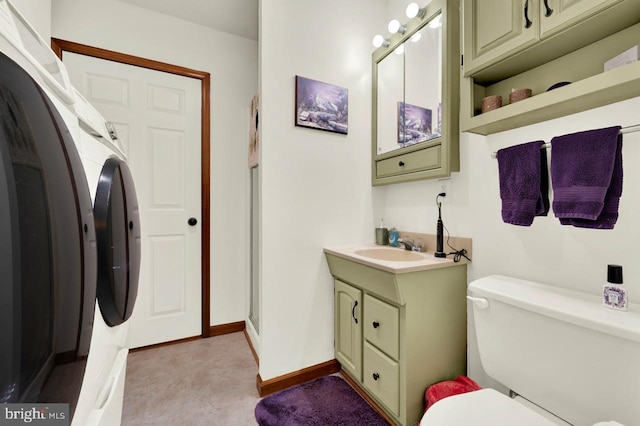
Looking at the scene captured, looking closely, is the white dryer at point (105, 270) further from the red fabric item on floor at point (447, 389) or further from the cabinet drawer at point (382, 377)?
the red fabric item on floor at point (447, 389)

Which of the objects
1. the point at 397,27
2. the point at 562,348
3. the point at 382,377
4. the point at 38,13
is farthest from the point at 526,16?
the point at 38,13

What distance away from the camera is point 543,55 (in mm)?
1045

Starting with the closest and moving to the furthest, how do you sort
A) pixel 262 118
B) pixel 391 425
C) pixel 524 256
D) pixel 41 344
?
1. pixel 41 344
2. pixel 524 256
3. pixel 391 425
4. pixel 262 118

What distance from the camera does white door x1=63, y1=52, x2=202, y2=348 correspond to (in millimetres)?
2031

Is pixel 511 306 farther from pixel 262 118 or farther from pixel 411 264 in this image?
pixel 262 118

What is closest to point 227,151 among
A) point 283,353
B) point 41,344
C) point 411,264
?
point 283,353

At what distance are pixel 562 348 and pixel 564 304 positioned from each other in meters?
0.14

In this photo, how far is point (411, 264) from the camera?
125 centimetres

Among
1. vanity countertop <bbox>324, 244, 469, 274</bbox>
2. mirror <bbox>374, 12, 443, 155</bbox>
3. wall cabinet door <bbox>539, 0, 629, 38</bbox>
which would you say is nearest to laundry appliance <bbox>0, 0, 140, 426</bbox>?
vanity countertop <bbox>324, 244, 469, 274</bbox>

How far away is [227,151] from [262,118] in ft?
3.21

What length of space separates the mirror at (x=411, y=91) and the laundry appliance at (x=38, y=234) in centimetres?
154

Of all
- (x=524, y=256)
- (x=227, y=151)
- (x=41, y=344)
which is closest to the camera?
(x=41, y=344)

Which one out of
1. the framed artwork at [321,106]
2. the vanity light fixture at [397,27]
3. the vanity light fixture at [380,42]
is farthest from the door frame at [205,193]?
the vanity light fixture at [397,27]

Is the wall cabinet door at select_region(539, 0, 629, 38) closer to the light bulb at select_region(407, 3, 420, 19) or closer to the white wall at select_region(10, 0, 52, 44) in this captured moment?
the light bulb at select_region(407, 3, 420, 19)
